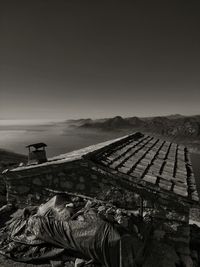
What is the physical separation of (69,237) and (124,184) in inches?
76.2

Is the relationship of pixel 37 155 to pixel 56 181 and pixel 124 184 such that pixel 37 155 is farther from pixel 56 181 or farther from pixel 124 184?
pixel 124 184

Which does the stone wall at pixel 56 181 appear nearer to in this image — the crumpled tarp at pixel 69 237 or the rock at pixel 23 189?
the rock at pixel 23 189

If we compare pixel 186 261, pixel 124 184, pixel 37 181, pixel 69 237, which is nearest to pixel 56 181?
pixel 37 181

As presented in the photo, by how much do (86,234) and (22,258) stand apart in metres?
1.91

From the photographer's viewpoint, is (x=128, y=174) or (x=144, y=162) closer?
(x=128, y=174)

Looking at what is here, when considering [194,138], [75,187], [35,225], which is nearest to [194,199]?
[75,187]

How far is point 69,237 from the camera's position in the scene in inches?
245

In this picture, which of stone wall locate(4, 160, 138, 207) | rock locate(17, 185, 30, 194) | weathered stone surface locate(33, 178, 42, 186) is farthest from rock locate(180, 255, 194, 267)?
rock locate(17, 185, 30, 194)

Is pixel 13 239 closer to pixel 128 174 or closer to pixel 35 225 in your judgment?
pixel 35 225

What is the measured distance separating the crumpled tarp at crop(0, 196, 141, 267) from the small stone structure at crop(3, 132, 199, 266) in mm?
762

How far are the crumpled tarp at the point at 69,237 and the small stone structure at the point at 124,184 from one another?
76cm

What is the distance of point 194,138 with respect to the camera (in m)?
46.7

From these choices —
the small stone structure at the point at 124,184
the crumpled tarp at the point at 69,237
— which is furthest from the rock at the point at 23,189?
the crumpled tarp at the point at 69,237

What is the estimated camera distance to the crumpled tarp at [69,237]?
5.71 m
